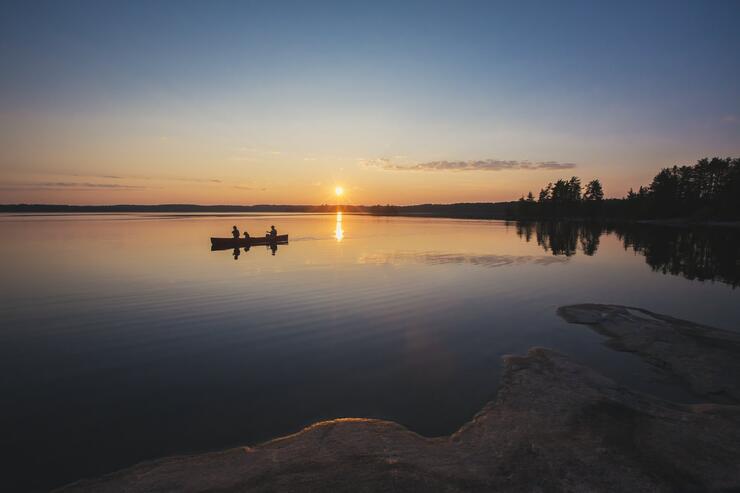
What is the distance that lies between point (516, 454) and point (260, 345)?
39.5 feet

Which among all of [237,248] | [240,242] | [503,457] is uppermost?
[240,242]

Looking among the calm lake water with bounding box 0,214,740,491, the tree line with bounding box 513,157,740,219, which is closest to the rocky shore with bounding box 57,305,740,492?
the calm lake water with bounding box 0,214,740,491

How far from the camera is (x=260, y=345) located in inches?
673

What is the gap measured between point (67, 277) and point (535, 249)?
196 feet

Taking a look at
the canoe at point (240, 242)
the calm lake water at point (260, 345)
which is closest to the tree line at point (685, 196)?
the calm lake water at point (260, 345)

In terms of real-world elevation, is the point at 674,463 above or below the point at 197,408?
above

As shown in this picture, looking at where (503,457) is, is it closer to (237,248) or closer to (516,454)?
(516,454)

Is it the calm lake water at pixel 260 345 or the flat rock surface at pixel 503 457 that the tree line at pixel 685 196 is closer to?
the calm lake water at pixel 260 345

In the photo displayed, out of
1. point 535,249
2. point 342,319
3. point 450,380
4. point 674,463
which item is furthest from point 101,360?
point 535,249

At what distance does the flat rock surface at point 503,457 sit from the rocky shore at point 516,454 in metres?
0.03

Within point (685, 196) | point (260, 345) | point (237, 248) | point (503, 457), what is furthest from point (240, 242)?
point (685, 196)

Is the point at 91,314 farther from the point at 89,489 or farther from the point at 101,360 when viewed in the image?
the point at 89,489

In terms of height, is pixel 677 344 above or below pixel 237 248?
below

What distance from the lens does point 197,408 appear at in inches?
462
